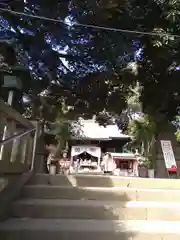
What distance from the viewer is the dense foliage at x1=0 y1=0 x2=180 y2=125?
637 cm

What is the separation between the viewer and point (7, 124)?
3.48 metres

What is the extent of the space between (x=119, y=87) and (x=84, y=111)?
4.37 ft

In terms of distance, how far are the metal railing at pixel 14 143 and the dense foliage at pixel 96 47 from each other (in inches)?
98.2

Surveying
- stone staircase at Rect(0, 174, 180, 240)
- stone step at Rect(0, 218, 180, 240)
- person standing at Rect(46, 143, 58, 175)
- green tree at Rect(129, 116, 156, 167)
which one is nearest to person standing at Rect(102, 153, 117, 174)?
person standing at Rect(46, 143, 58, 175)

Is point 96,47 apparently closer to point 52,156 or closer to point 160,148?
point 160,148

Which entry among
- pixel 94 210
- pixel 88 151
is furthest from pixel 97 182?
pixel 88 151

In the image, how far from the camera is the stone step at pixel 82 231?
9.81 ft

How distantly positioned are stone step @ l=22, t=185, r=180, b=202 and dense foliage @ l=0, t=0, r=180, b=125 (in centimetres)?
344

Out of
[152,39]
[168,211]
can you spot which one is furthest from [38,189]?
[152,39]

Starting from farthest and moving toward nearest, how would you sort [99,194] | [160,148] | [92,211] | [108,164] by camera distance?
[108,164] < [160,148] < [99,194] < [92,211]

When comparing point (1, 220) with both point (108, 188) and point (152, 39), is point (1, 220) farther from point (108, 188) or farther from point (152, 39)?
point (152, 39)

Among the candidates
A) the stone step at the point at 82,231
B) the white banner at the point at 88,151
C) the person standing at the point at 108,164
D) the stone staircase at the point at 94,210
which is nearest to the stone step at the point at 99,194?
the stone staircase at the point at 94,210

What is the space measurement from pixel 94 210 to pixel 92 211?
0.03 metres

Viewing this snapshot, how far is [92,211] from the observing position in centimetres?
363
